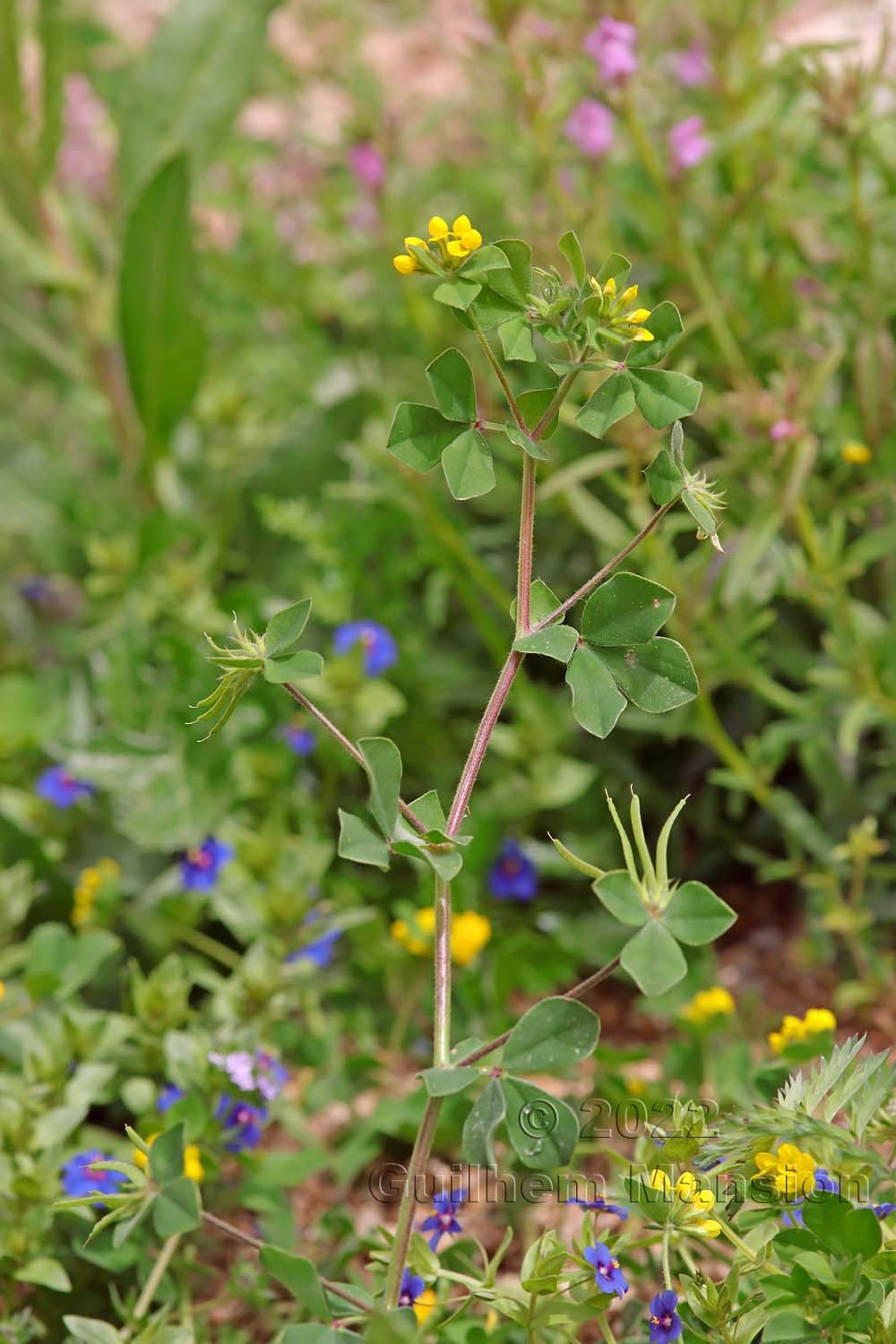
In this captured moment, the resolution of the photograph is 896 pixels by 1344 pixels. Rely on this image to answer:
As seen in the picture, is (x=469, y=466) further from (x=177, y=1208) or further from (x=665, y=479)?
(x=177, y=1208)

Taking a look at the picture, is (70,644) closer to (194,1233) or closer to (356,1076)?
(356,1076)

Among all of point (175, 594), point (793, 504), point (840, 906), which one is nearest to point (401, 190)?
point (175, 594)

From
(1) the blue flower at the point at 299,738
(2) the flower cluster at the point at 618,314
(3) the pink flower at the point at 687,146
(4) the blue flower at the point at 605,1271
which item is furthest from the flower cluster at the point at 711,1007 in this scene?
(3) the pink flower at the point at 687,146

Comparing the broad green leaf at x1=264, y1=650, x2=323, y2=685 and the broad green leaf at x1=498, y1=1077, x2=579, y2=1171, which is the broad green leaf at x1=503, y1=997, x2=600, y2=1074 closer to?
the broad green leaf at x1=498, y1=1077, x2=579, y2=1171

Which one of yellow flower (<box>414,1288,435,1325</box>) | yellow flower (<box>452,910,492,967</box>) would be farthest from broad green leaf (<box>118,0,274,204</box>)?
yellow flower (<box>414,1288,435,1325</box>)

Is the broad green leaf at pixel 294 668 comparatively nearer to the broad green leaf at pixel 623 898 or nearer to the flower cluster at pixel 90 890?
the broad green leaf at pixel 623 898

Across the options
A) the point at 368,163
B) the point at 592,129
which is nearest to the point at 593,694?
the point at 592,129
